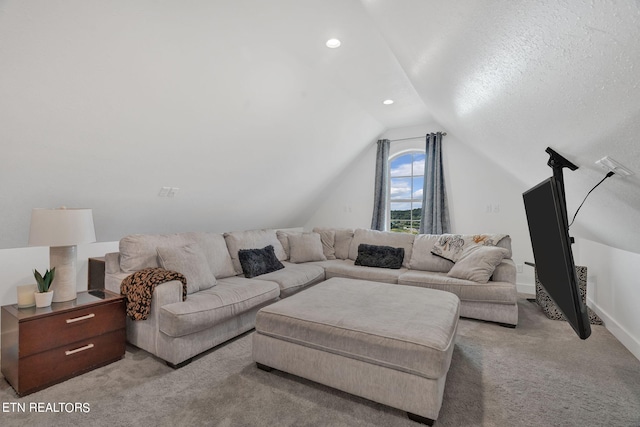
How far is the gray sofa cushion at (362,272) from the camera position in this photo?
3.62m

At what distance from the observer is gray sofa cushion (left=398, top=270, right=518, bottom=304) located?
9.94 feet

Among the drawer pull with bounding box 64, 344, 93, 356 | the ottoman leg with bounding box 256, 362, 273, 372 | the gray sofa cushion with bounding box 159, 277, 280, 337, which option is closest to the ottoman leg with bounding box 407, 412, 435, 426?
the ottoman leg with bounding box 256, 362, 273, 372

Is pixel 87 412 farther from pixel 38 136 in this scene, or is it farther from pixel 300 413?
pixel 38 136

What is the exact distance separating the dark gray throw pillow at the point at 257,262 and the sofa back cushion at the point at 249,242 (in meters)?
0.08

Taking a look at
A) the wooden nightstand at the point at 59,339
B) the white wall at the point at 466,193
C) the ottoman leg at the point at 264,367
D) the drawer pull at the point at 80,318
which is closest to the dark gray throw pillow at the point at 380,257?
the white wall at the point at 466,193

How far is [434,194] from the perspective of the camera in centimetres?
482

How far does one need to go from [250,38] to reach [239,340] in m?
2.50

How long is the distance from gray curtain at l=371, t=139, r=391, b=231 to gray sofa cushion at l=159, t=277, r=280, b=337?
272 centimetres

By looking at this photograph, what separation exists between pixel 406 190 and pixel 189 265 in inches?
154

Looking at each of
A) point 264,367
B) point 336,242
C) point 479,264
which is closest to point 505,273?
point 479,264

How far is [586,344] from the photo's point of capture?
2.66 m

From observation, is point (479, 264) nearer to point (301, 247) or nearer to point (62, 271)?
point (301, 247)

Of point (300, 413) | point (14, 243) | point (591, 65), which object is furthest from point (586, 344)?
point (14, 243)

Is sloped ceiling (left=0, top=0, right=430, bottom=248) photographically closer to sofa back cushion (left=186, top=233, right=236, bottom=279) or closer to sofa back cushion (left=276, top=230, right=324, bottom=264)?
sofa back cushion (left=186, top=233, right=236, bottom=279)
